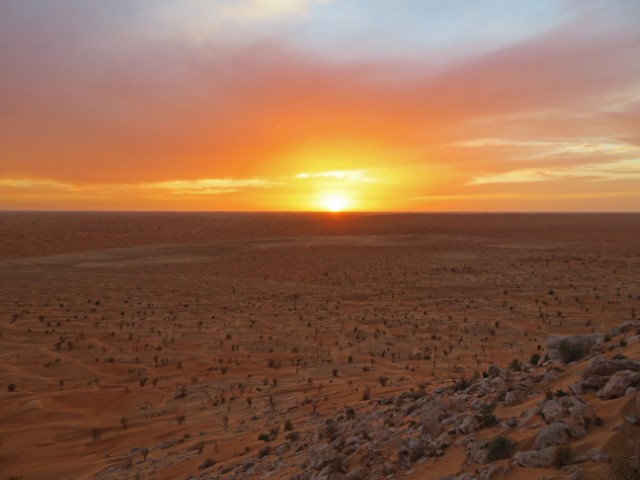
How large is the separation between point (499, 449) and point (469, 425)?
30.0 inches

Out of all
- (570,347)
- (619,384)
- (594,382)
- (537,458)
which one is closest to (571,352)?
(570,347)

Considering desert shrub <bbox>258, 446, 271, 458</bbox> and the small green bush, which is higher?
the small green bush

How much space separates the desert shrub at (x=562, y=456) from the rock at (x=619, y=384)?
1.03 m

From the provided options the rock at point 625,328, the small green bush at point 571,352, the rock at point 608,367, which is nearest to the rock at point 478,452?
the rock at point 608,367

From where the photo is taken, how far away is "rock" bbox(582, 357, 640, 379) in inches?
202

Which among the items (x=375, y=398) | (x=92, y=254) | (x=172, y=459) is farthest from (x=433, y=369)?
(x=92, y=254)

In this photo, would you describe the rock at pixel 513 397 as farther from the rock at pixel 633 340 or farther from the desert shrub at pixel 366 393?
the desert shrub at pixel 366 393

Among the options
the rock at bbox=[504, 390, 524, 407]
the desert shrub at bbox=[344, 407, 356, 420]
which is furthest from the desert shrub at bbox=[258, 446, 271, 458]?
the rock at bbox=[504, 390, 524, 407]

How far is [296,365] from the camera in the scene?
1179cm

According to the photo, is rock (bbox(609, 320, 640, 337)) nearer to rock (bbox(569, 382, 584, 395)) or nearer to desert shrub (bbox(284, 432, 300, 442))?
rock (bbox(569, 382, 584, 395))

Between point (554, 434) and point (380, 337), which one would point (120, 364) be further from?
point (554, 434)

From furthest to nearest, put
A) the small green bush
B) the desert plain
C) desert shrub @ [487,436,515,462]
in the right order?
the small green bush
the desert plain
desert shrub @ [487,436,515,462]

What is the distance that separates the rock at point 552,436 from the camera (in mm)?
4145

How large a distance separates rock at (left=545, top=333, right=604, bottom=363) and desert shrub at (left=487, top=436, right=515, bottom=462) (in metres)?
2.79
